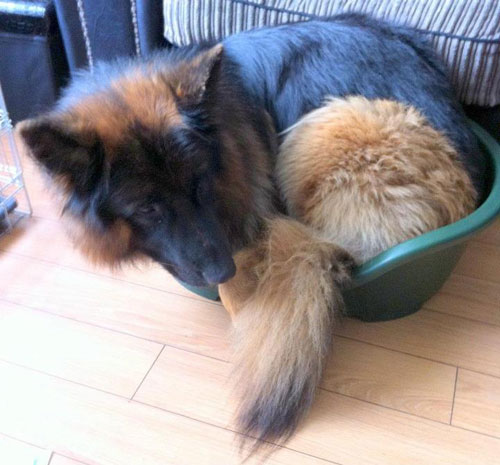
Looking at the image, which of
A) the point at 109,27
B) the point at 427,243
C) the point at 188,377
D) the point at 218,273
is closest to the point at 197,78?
the point at 218,273

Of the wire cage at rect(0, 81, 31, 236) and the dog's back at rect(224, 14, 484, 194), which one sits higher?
the dog's back at rect(224, 14, 484, 194)

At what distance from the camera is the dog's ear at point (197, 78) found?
1.04m

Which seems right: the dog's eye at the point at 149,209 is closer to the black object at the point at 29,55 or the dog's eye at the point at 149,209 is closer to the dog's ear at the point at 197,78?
the dog's ear at the point at 197,78

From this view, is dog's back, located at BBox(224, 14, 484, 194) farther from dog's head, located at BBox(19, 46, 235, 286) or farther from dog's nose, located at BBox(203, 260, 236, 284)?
dog's nose, located at BBox(203, 260, 236, 284)

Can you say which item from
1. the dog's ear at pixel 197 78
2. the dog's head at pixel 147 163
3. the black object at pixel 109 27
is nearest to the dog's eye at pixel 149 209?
the dog's head at pixel 147 163

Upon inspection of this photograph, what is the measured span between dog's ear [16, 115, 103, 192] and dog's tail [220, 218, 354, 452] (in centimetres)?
46

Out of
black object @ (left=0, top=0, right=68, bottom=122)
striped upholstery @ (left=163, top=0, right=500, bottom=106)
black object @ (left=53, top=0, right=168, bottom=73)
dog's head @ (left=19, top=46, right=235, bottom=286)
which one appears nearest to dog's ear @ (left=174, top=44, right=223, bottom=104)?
dog's head @ (left=19, top=46, right=235, bottom=286)

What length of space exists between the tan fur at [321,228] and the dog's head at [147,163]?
0.51 ft

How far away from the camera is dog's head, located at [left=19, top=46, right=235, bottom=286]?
984 mm

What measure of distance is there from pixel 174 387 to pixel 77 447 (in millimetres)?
264

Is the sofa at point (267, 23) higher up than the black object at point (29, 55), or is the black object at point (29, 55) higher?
the sofa at point (267, 23)

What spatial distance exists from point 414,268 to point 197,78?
711mm

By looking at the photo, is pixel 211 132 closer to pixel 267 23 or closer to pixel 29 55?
pixel 267 23

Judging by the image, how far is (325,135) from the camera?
138cm
